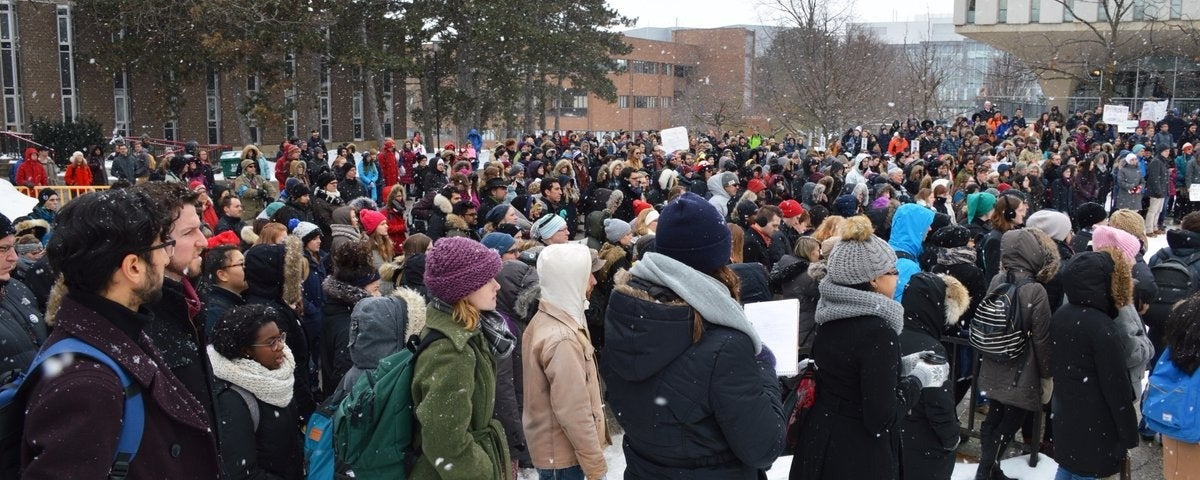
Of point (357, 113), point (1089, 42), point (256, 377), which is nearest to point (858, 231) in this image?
point (256, 377)

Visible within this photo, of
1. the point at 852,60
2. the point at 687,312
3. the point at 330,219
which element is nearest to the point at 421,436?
the point at 687,312

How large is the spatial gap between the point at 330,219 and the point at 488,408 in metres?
7.30

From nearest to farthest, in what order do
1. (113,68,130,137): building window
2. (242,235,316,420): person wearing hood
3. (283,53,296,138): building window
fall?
(242,235,316,420): person wearing hood
(283,53,296,138): building window
(113,68,130,137): building window

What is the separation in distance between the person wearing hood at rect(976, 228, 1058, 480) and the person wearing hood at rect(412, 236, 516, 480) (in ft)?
11.5

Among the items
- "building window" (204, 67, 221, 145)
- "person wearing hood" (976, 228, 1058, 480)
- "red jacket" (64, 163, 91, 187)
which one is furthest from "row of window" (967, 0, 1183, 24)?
"person wearing hood" (976, 228, 1058, 480)

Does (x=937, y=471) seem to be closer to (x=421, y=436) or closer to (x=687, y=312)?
(x=687, y=312)

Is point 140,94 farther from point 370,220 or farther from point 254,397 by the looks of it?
point 254,397

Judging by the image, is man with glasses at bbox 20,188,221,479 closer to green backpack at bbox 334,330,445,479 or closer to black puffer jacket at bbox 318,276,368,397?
green backpack at bbox 334,330,445,479

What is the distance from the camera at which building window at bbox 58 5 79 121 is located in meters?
32.6

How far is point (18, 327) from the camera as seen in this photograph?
166 inches

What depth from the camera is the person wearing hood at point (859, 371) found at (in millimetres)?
3621

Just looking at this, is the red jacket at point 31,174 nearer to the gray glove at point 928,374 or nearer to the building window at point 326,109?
the gray glove at point 928,374

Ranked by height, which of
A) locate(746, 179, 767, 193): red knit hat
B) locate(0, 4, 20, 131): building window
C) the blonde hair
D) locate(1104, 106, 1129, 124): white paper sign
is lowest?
locate(746, 179, 767, 193): red knit hat

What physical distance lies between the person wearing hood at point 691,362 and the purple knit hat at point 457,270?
0.64m
